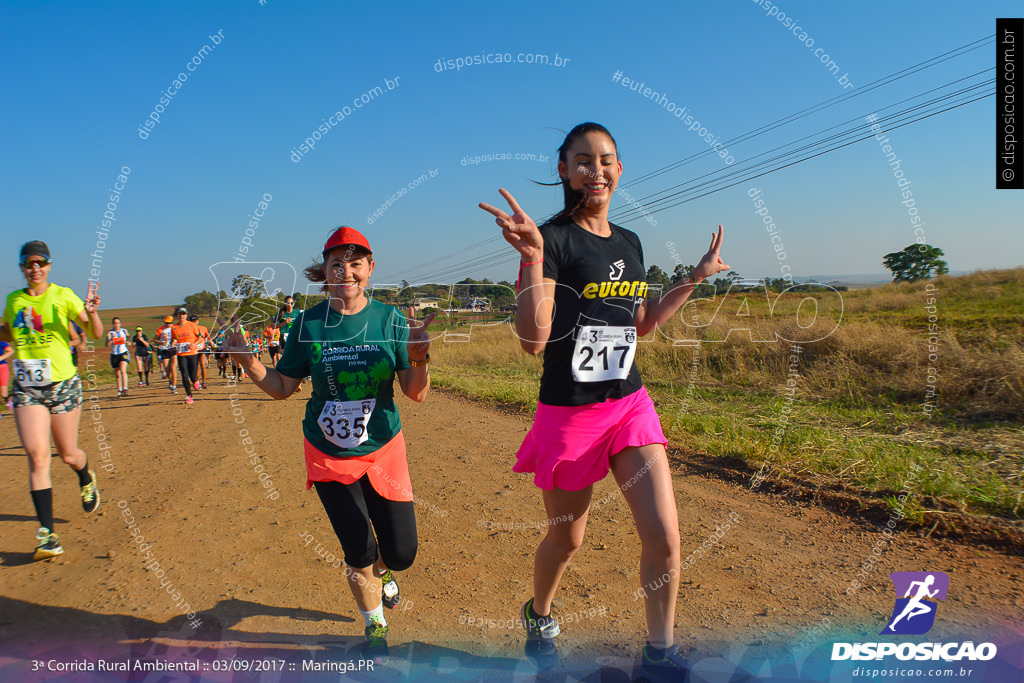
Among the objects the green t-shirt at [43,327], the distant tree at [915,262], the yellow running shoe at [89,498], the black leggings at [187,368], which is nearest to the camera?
the green t-shirt at [43,327]

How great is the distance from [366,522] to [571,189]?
5.82ft

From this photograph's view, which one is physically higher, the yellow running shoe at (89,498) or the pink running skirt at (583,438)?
the pink running skirt at (583,438)

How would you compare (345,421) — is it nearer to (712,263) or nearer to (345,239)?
(345,239)

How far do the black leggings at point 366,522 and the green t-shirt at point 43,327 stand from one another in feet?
9.43

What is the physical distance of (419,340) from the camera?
2.70 metres

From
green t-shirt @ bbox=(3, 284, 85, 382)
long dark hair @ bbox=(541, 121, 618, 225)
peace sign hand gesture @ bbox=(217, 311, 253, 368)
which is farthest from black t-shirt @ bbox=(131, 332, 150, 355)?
long dark hair @ bbox=(541, 121, 618, 225)

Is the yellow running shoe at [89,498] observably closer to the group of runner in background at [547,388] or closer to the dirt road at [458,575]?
the dirt road at [458,575]

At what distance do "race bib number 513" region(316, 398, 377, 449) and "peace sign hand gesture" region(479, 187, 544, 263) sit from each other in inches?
44.5

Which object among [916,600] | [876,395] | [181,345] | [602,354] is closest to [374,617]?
[602,354]

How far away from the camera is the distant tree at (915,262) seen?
26.4 feet

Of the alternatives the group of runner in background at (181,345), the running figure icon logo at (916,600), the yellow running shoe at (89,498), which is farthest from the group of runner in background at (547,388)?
the group of runner in background at (181,345)

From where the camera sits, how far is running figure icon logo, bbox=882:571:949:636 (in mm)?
2639

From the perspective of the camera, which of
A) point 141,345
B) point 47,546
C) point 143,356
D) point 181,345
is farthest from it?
point 141,345

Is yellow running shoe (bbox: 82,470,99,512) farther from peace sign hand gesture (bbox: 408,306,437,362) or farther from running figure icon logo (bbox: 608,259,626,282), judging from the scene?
running figure icon logo (bbox: 608,259,626,282)
